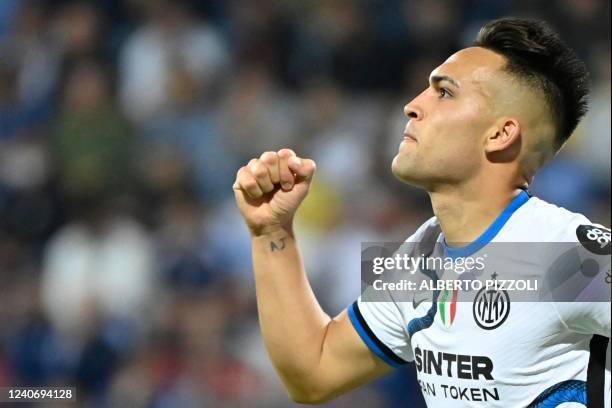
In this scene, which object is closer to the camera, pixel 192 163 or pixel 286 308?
pixel 286 308

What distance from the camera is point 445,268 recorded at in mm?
2832

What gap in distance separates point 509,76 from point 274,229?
787 mm

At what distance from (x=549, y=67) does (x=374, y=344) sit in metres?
0.93

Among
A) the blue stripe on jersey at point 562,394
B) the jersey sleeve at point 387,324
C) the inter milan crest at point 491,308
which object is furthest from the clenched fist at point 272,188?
the blue stripe on jersey at point 562,394

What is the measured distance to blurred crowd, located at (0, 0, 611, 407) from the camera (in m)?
6.11

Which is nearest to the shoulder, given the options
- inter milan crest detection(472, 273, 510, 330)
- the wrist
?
inter milan crest detection(472, 273, 510, 330)

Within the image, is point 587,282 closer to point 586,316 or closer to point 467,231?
point 586,316

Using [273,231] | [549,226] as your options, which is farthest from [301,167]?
[549,226]

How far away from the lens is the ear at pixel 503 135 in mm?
2801

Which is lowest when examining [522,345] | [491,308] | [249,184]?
[522,345]

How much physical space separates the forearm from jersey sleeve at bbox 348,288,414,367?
152 mm

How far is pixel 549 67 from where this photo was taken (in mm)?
2857

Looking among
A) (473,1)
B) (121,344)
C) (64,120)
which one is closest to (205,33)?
(64,120)

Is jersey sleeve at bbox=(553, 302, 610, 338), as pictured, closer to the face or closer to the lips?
the face
